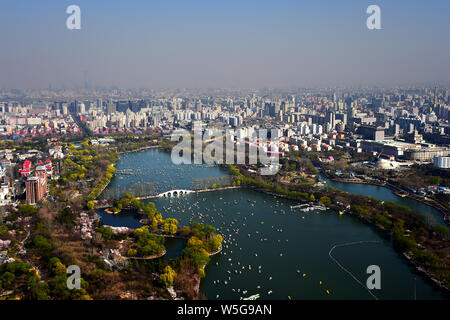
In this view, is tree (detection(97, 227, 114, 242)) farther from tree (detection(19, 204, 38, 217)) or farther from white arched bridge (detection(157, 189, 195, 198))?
white arched bridge (detection(157, 189, 195, 198))

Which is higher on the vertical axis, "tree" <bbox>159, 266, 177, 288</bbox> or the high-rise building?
the high-rise building

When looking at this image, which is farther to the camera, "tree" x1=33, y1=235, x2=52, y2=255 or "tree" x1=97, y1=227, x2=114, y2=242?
"tree" x1=97, y1=227, x2=114, y2=242

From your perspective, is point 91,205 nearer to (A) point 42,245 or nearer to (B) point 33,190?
(B) point 33,190

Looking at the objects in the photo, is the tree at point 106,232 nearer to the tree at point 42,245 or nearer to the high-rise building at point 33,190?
the tree at point 42,245

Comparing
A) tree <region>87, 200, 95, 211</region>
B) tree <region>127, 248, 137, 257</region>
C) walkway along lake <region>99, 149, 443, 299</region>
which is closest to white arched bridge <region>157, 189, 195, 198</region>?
walkway along lake <region>99, 149, 443, 299</region>

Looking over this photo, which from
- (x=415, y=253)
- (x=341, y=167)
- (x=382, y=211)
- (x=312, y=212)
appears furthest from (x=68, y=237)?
(x=341, y=167)

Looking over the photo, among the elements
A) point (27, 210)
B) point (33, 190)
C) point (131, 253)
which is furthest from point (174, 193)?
point (131, 253)

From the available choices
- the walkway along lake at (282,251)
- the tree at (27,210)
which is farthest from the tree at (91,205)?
the tree at (27,210)

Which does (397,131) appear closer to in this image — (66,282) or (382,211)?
(382,211)
